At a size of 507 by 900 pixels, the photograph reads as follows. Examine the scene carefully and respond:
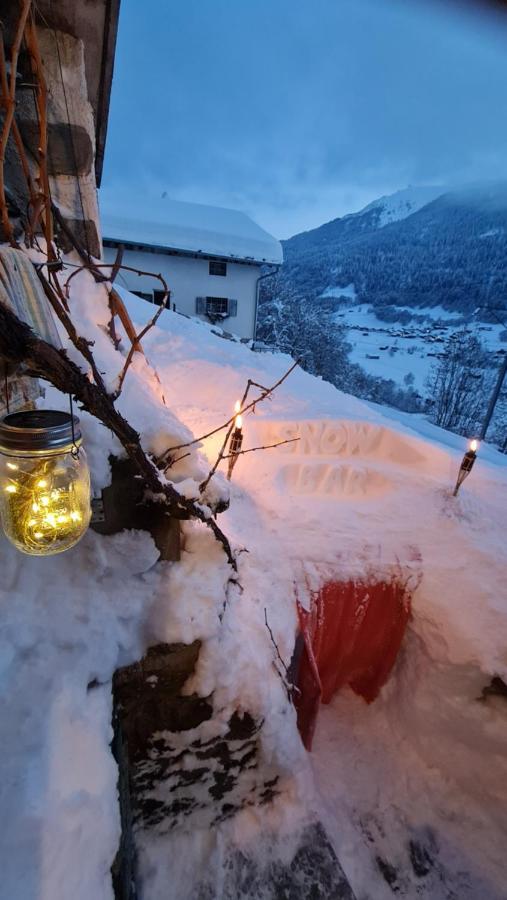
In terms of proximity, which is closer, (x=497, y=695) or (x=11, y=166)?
(x=11, y=166)

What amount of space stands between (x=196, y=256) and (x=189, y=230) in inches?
37.9

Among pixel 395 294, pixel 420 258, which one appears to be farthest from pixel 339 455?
pixel 420 258

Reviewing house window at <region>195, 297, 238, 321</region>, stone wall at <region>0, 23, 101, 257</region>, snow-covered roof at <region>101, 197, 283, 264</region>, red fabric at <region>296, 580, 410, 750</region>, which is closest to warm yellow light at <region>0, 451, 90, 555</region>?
stone wall at <region>0, 23, 101, 257</region>

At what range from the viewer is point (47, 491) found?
129 cm

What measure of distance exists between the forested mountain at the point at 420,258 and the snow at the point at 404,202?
1.12 meters

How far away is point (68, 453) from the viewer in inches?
48.0

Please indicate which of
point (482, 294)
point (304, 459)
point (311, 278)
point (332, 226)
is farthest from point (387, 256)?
point (304, 459)

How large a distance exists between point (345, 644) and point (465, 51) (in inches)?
149

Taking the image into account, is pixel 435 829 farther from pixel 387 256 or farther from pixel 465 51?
pixel 387 256

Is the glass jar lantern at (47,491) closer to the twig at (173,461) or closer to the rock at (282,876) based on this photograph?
the twig at (173,461)

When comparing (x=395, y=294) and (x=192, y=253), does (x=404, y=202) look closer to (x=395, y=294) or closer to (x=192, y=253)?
(x=395, y=294)

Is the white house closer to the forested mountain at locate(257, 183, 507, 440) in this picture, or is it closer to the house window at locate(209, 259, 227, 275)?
the house window at locate(209, 259, 227, 275)

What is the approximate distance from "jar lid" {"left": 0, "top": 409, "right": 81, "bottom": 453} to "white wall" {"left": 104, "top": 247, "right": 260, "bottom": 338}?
1369cm

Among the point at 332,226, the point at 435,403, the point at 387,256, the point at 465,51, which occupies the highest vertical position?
the point at 332,226
